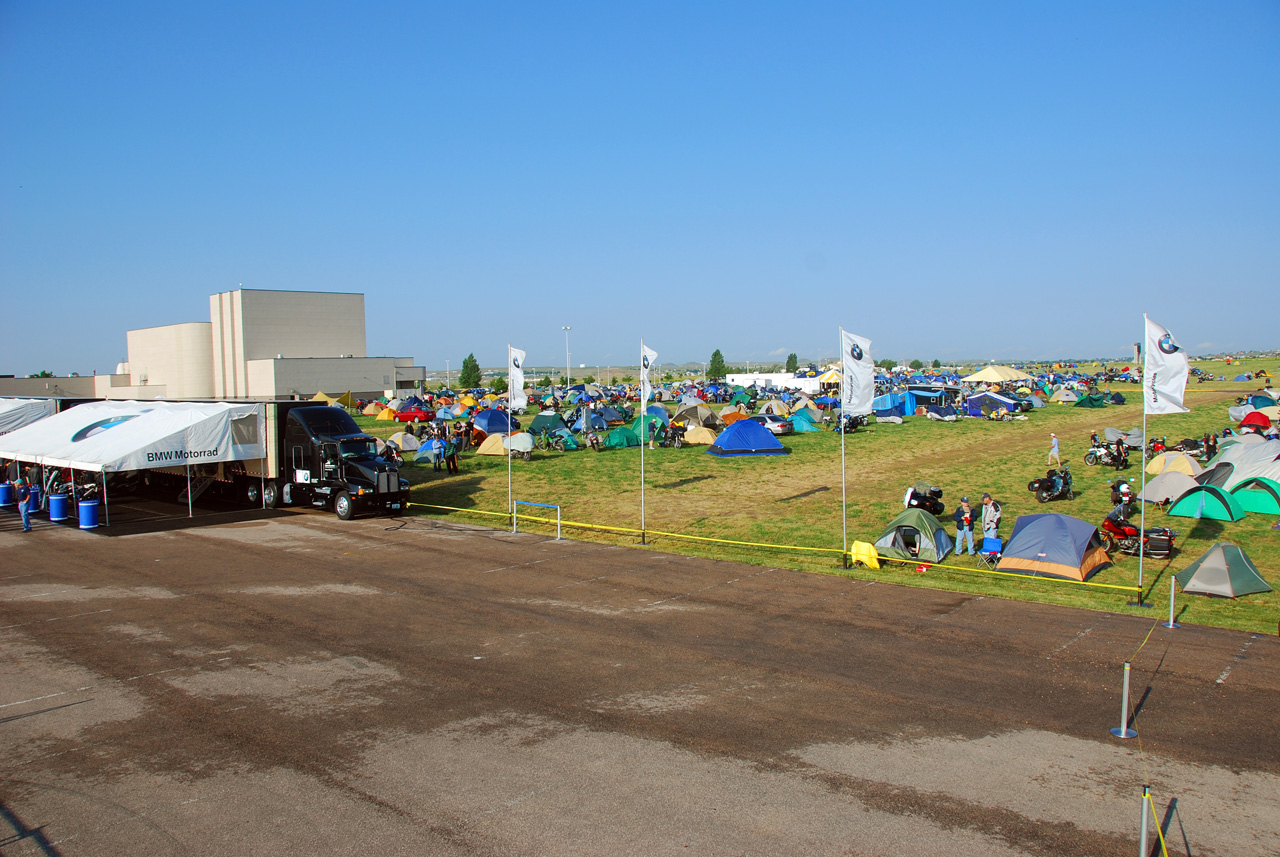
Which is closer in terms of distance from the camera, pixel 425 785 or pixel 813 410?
pixel 425 785

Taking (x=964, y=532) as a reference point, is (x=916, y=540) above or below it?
below

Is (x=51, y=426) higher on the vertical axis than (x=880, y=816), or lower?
higher

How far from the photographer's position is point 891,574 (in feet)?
51.1

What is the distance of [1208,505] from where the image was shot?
810 inches

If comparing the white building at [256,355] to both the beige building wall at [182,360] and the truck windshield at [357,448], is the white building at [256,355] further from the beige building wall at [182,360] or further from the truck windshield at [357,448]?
the truck windshield at [357,448]

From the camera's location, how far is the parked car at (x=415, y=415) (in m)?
54.2

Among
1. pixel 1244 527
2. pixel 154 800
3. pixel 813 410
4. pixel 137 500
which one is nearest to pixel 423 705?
pixel 154 800

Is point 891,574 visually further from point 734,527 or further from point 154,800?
point 154,800

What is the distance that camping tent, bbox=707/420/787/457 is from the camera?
36188 millimetres

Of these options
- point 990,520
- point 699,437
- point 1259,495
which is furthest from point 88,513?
point 1259,495

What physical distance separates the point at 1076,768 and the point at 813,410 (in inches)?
1785

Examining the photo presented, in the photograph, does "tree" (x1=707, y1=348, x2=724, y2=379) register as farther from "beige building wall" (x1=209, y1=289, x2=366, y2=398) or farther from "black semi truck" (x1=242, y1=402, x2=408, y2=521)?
"black semi truck" (x1=242, y1=402, x2=408, y2=521)

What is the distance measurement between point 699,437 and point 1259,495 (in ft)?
79.9

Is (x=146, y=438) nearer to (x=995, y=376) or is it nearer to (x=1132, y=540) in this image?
(x=1132, y=540)
